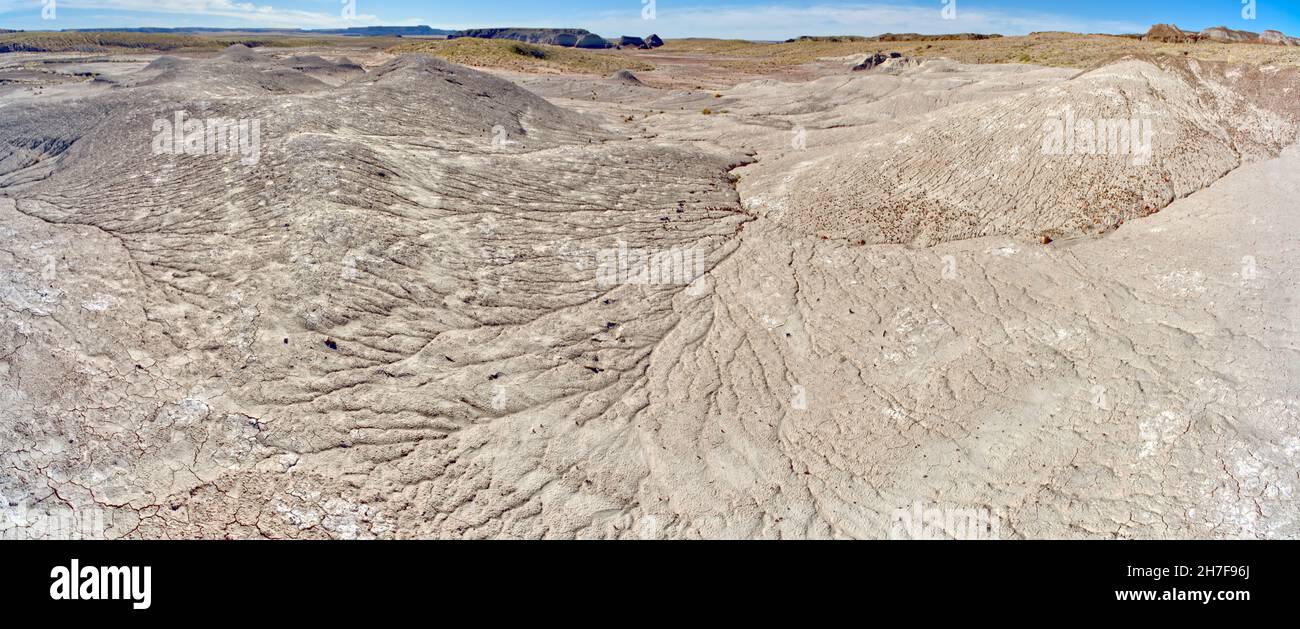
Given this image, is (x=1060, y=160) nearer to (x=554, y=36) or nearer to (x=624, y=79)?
(x=624, y=79)

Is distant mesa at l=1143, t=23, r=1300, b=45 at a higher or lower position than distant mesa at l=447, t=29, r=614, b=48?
lower

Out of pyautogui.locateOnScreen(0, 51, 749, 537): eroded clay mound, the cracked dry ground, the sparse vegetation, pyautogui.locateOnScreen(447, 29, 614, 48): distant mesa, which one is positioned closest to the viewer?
the cracked dry ground

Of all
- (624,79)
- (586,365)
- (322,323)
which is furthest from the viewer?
(624,79)

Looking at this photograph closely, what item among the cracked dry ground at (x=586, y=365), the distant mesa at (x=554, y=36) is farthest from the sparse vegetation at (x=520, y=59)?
the cracked dry ground at (x=586, y=365)

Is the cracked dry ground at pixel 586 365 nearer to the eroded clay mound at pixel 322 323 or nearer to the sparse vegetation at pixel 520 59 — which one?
the eroded clay mound at pixel 322 323

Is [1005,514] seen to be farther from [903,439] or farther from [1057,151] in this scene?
[1057,151]

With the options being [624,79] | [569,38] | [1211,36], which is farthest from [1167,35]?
[569,38]

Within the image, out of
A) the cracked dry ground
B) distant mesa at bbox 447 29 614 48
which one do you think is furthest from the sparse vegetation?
the cracked dry ground

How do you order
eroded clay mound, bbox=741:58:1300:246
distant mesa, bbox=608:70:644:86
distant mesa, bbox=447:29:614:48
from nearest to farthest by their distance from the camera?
eroded clay mound, bbox=741:58:1300:246 < distant mesa, bbox=608:70:644:86 < distant mesa, bbox=447:29:614:48

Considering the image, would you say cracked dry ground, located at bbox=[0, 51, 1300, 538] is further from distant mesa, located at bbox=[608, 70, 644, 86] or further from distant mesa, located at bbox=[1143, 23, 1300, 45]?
distant mesa, located at bbox=[1143, 23, 1300, 45]
